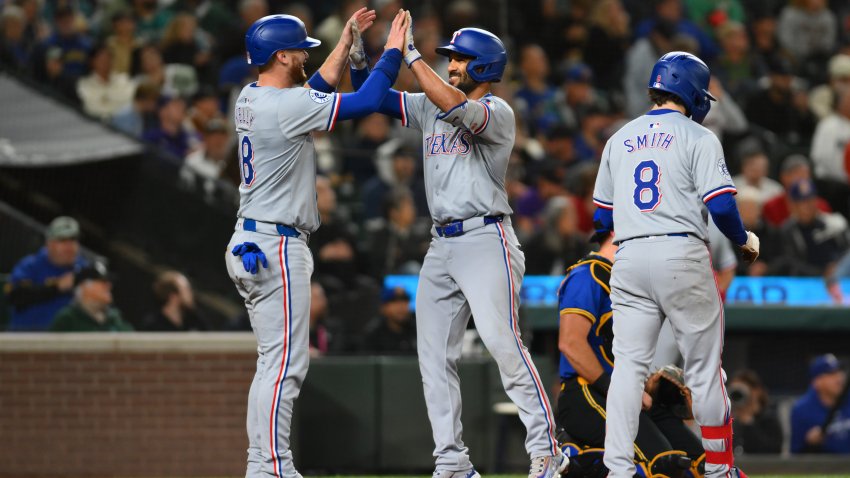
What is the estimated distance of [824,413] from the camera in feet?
32.4

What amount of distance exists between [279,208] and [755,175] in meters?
6.86

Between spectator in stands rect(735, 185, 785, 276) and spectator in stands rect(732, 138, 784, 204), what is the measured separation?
549 mm

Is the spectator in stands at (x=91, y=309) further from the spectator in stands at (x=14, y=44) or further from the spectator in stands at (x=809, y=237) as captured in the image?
the spectator in stands at (x=809, y=237)

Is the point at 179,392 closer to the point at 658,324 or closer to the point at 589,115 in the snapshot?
the point at 658,324

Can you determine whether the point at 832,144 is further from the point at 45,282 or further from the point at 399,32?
the point at 399,32

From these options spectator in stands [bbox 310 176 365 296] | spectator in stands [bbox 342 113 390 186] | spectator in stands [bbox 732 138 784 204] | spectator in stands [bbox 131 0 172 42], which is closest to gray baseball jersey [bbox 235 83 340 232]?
spectator in stands [bbox 310 176 365 296]

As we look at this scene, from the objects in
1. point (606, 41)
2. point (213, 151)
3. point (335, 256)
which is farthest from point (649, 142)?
point (606, 41)

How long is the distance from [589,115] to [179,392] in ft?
17.4

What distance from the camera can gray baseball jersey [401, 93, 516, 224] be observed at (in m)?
5.77

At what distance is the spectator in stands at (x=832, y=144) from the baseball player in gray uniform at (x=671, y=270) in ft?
22.4

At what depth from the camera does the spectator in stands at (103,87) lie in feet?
37.4

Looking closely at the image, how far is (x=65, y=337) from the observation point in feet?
28.8

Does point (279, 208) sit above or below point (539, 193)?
above

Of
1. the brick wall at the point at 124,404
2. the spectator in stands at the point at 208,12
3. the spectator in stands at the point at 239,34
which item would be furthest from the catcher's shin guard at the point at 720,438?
the spectator in stands at the point at 208,12
